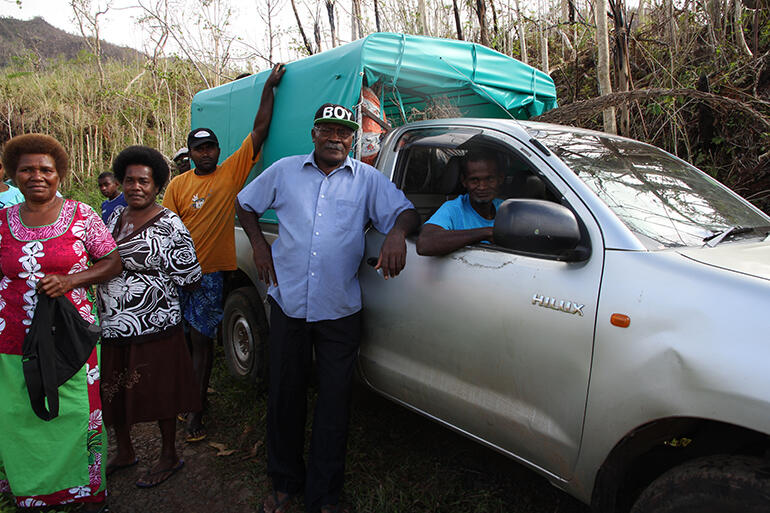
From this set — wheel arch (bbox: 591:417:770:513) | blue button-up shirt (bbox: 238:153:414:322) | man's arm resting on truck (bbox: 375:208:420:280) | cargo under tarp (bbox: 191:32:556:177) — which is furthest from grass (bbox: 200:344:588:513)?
cargo under tarp (bbox: 191:32:556:177)

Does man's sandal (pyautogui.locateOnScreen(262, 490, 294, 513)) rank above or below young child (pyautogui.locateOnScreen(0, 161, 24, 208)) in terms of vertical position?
below

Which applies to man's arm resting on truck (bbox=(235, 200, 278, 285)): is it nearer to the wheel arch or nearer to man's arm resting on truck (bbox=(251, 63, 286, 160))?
man's arm resting on truck (bbox=(251, 63, 286, 160))

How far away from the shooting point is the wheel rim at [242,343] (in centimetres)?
390

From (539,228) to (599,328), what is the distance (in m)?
0.41

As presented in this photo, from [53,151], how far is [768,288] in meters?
3.00

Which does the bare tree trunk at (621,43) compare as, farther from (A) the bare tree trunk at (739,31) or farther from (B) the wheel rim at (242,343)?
(B) the wheel rim at (242,343)

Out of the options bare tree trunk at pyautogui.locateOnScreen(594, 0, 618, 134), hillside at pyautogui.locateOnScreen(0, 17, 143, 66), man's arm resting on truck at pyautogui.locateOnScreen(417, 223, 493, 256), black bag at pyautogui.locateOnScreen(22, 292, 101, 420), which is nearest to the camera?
man's arm resting on truck at pyautogui.locateOnScreen(417, 223, 493, 256)

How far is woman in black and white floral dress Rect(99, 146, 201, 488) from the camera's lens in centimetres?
275

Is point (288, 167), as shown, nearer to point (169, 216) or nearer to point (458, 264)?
point (169, 216)

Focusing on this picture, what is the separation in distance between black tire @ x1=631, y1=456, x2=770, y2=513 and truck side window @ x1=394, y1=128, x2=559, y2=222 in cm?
127

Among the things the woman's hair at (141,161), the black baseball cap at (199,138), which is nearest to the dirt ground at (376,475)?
the woman's hair at (141,161)

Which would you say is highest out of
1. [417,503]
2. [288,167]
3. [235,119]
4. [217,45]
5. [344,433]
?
[217,45]

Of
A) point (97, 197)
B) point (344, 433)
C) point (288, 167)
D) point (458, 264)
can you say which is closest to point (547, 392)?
point (458, 264)

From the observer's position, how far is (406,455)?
3.08 metres
